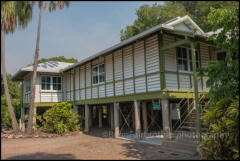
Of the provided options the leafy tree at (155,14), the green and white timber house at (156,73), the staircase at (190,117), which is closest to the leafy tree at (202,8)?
the leafy tree at (155,14)

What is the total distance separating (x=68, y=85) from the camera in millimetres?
18656

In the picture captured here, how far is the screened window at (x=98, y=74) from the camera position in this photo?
569 inches

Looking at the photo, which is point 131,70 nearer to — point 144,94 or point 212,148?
point 144,94

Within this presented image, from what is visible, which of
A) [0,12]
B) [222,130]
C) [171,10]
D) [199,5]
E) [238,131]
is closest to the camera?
[238,131]

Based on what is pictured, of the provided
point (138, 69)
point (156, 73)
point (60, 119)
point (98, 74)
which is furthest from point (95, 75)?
point (156, 73)

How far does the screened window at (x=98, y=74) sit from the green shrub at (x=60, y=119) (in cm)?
281

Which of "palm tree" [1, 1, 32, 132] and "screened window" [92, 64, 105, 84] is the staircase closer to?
"screened window" [92, 64, 105, 84]

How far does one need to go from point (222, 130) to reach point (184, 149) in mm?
1890

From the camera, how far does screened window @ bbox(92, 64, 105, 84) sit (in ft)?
47.4

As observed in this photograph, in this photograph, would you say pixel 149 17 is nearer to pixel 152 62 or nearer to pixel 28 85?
pixel 28 85

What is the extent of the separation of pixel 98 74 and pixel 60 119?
417cm

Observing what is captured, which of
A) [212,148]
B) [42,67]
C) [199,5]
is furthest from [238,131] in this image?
[199,5]

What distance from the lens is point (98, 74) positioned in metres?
14.8

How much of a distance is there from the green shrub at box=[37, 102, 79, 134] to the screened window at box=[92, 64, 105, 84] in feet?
9.21
